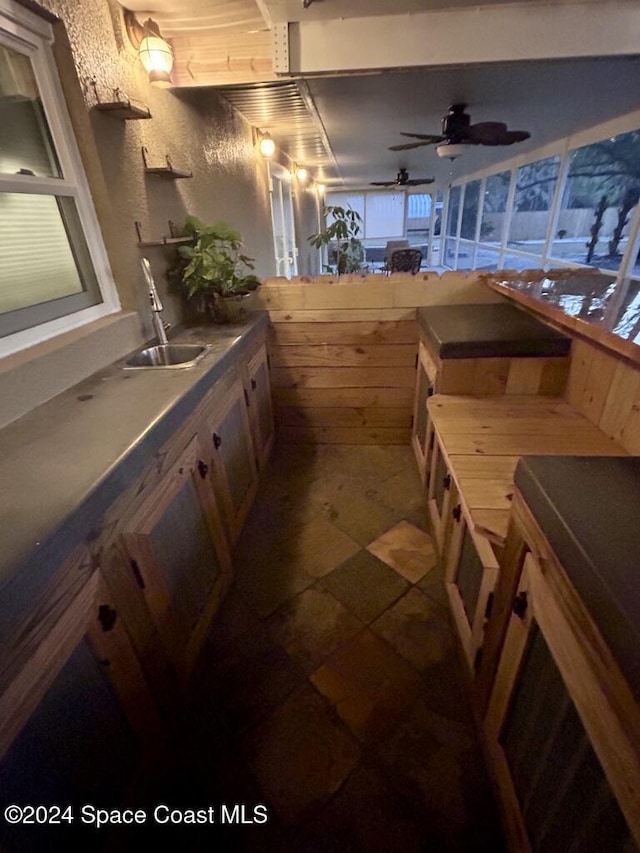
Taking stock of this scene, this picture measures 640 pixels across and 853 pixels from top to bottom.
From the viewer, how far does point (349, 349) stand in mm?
2461

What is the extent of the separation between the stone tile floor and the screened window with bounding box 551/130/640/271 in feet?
12.0

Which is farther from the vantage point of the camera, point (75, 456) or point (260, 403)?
point (260, 403)

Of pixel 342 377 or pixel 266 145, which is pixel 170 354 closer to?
pixel 342 377

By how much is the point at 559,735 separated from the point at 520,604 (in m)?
0.22

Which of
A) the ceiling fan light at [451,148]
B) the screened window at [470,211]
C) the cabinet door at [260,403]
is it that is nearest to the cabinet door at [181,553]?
the cabinet door at [260,403]

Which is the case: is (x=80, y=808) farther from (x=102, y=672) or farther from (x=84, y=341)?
(x=84, y=341)

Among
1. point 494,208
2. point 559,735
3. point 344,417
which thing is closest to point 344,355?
point 344,417

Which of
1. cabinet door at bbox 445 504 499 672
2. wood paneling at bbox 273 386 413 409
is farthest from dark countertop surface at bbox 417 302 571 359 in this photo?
cabinet door at bbox 445 504 499 672

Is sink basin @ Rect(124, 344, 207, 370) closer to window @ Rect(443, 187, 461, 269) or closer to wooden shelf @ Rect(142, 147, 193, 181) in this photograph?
wooden shelf @ Rect(142, 147, 193, 181)

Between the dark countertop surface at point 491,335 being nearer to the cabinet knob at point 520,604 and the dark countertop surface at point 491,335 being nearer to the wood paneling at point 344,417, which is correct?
the wood paneling at point 344,417

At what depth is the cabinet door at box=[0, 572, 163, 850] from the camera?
25.6 inches

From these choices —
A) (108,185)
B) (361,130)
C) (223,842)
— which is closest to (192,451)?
(223,842)

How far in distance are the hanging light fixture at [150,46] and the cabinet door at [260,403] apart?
4.23 feet

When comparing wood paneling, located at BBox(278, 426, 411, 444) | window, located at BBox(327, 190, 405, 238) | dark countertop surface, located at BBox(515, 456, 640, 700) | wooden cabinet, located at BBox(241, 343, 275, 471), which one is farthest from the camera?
window, located at BBox(327, 190, 405, 238)
